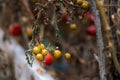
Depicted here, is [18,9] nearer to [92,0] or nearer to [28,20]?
[28,20]

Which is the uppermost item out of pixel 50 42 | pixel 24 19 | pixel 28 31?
pixel 24 19

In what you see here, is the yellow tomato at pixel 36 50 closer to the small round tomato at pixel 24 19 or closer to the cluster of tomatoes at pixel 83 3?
the cluster of tomatoes at pixel 83 3

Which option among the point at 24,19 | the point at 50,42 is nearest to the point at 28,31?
the point at 24,19

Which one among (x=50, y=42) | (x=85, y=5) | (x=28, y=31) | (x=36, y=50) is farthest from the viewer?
(x=28, y=31)

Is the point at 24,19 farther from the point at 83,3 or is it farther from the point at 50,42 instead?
the point at 83,3

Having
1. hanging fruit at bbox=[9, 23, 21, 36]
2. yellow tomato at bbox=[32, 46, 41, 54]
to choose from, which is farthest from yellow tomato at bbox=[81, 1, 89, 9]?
hanging fruit at bbox=[9, 23, 21, 36]

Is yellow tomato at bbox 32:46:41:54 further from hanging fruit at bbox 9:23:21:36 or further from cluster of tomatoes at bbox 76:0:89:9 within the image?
hanging fruit at bbox 9:23:21:36

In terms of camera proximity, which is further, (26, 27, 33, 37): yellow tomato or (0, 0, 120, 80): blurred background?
(26, 27, 33, 37): yellow tomato

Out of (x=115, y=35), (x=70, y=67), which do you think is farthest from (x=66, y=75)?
(x=115, y=35)

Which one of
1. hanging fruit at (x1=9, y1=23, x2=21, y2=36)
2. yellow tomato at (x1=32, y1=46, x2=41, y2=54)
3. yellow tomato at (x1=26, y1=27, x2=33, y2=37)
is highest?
hanging fruit at (x1=9, y1=23, x2=21, y2=36)
